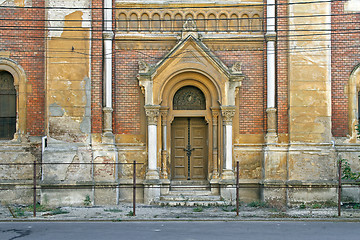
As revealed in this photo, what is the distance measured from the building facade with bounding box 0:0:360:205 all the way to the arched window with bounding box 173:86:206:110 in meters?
0.03

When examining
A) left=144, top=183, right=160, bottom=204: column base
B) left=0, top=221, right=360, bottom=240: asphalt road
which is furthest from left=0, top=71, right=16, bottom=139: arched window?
left=144, top=183, right=160, bottom=204: column base

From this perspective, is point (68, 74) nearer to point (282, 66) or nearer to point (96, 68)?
point (96, 68)

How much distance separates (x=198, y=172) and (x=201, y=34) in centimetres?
451

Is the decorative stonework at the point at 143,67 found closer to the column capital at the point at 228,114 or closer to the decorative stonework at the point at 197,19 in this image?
the decorative stonework at the point at 197,19

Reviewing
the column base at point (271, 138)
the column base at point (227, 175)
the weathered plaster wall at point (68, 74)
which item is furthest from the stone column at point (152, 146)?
the column base at point (271, 138)

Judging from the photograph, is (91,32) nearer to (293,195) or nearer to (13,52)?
(13,52)

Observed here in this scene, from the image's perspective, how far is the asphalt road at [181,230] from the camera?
10.3m

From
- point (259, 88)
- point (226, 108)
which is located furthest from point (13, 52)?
point (259, 88)

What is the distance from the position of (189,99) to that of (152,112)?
145cm

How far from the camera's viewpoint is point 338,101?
50.7ft

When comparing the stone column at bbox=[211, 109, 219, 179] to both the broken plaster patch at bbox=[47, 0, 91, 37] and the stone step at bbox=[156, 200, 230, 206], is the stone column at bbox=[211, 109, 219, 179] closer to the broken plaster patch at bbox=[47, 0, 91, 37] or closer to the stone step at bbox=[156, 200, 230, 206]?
the stone step at bbox=[156, 200, 230, 206]

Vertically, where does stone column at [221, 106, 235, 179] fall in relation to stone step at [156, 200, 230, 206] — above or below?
above

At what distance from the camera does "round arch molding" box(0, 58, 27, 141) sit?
50.2 ft

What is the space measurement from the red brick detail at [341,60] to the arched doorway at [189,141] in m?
4.23
